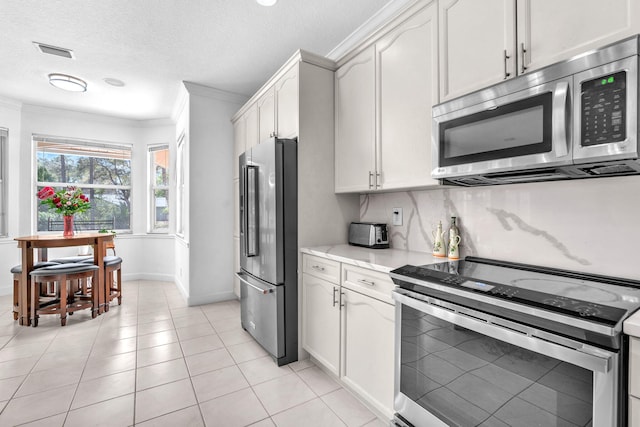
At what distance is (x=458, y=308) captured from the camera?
1244 mm

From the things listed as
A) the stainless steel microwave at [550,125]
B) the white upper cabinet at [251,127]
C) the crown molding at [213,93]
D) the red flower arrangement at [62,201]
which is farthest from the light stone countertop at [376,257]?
the red flower arrangement at [62,201]

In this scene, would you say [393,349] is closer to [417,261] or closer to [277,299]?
[417,261]

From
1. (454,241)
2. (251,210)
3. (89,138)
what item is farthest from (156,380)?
(89,138)

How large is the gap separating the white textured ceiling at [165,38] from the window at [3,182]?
701 millimetres

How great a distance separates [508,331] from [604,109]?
0.82 metres

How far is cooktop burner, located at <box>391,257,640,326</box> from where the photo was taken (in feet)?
3.06

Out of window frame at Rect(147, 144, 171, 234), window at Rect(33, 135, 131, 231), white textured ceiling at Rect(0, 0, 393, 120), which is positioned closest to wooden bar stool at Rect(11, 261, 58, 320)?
window at Rect(33, 135, 131, 231)

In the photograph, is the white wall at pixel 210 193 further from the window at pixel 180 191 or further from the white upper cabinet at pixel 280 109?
the white upper cabinet at pixel 280 109

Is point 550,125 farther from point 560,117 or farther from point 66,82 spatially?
point 66,82

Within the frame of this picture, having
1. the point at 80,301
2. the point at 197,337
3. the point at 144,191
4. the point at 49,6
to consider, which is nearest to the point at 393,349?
the point at 197,337

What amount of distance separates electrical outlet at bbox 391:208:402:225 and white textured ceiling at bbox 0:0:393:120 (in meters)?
1.57

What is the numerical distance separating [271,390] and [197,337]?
1.19m

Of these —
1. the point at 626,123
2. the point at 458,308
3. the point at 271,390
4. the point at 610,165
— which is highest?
the point at 626,123

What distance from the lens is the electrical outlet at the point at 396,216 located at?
2324 mm
